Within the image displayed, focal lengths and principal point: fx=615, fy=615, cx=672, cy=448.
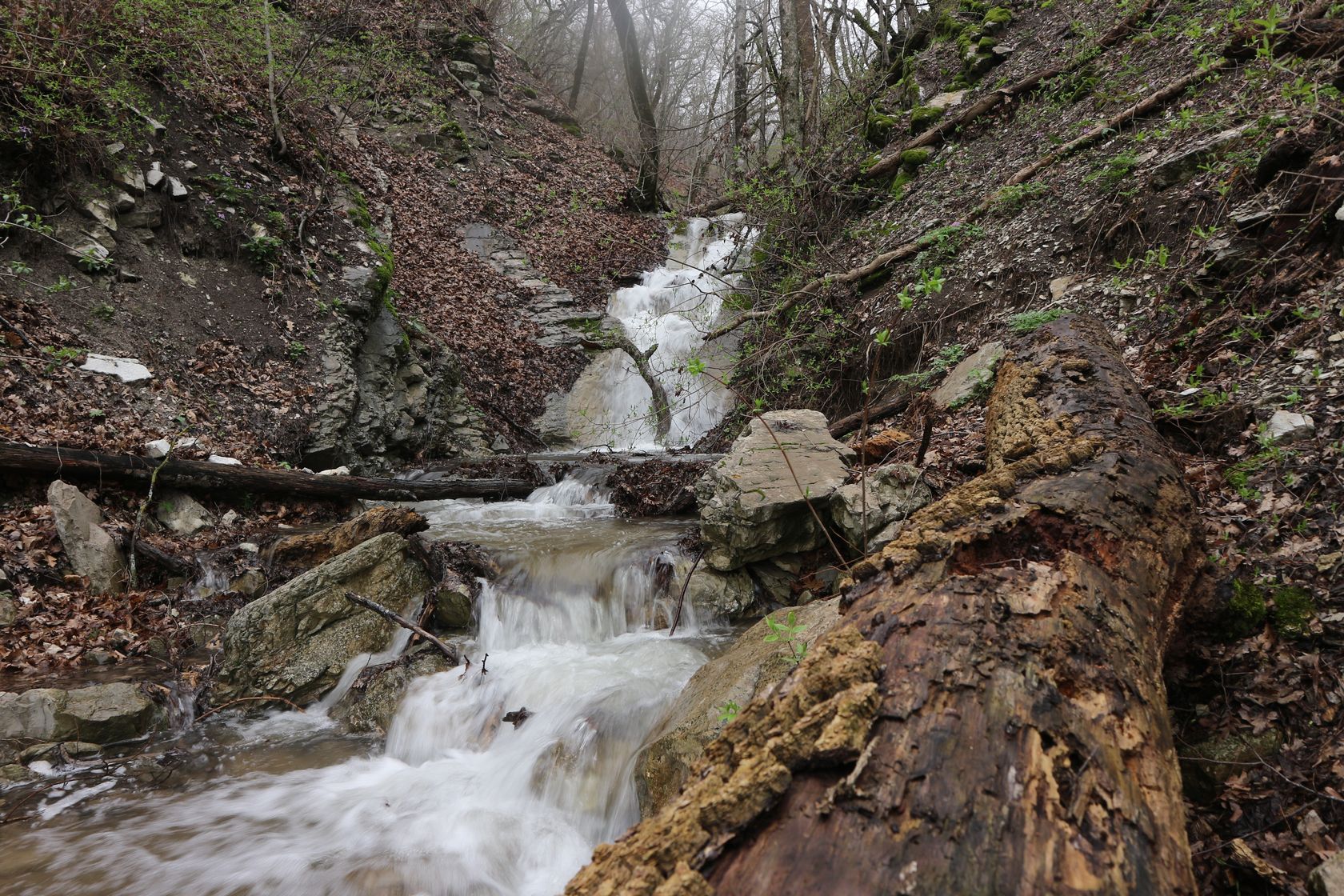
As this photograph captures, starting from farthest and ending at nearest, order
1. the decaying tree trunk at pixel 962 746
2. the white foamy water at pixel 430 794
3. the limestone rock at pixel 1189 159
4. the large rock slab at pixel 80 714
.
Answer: the limestone rock at pixel 1189 159 < the large rock slab at pixel 80 714 < the white foamy water at pixel 430 794 < the decaying tree trunk at pixel 962 746

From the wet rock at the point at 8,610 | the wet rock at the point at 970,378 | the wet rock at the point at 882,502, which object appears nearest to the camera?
the wet rock at the point at 882,502

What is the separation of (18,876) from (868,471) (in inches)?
228

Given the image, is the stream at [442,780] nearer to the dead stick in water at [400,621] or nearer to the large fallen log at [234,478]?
the dead stick in water at [400,621]

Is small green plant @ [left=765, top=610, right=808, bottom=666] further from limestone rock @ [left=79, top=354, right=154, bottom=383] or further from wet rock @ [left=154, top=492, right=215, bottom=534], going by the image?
limestone rock @ [left=79, top=354, right=154, bottom=383]

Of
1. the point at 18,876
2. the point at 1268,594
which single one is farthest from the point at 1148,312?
the point at 18,876

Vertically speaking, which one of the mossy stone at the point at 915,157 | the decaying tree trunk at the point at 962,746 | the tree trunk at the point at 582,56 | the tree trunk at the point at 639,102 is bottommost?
the decaying tree trunk at the point at 962,746

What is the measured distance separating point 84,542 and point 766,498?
584cm

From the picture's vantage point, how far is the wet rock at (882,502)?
465 cm

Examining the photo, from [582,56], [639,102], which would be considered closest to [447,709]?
[639,102]

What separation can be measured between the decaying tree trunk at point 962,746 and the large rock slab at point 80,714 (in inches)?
184

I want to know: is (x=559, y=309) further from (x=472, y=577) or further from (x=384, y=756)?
(x=384, y=756)

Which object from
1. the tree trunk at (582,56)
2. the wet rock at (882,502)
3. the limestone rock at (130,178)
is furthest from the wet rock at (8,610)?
the tree trunk at (582,56)

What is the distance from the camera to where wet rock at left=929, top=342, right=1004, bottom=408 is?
564cm

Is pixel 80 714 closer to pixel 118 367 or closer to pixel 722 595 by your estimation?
pixel 118 367
